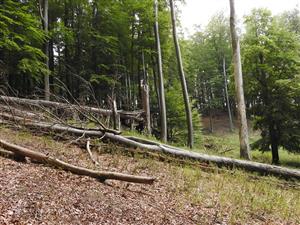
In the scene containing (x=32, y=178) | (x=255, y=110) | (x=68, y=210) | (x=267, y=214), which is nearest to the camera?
(x=68, y=210)

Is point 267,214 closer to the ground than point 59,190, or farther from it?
closer to the ground

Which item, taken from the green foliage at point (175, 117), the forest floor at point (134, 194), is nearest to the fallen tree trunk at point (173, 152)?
the forest floor at point (134, 194)

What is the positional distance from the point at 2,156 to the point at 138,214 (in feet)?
10.3

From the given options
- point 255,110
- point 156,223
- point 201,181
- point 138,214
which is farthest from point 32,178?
point 255,110

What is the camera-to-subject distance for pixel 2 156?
5.83 m

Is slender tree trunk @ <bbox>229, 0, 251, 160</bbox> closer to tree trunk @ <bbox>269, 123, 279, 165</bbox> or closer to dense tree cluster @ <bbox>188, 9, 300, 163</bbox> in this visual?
dense tree cluster @ <bbox>188, 9, 300, 163</bbox>

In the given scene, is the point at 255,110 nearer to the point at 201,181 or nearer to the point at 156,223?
the point at 201,181

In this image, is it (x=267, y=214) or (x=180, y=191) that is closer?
(x=267, y=214)

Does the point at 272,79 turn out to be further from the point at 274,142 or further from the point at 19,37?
the point at 19,37

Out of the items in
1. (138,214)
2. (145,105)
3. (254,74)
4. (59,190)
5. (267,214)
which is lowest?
(267,214)

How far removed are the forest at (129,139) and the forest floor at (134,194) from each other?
0.02 m

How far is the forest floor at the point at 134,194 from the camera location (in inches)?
162

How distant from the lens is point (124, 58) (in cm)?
2148

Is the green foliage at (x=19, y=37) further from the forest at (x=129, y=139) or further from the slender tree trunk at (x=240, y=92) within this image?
the slender tree trunk at (x=240, y=92)
